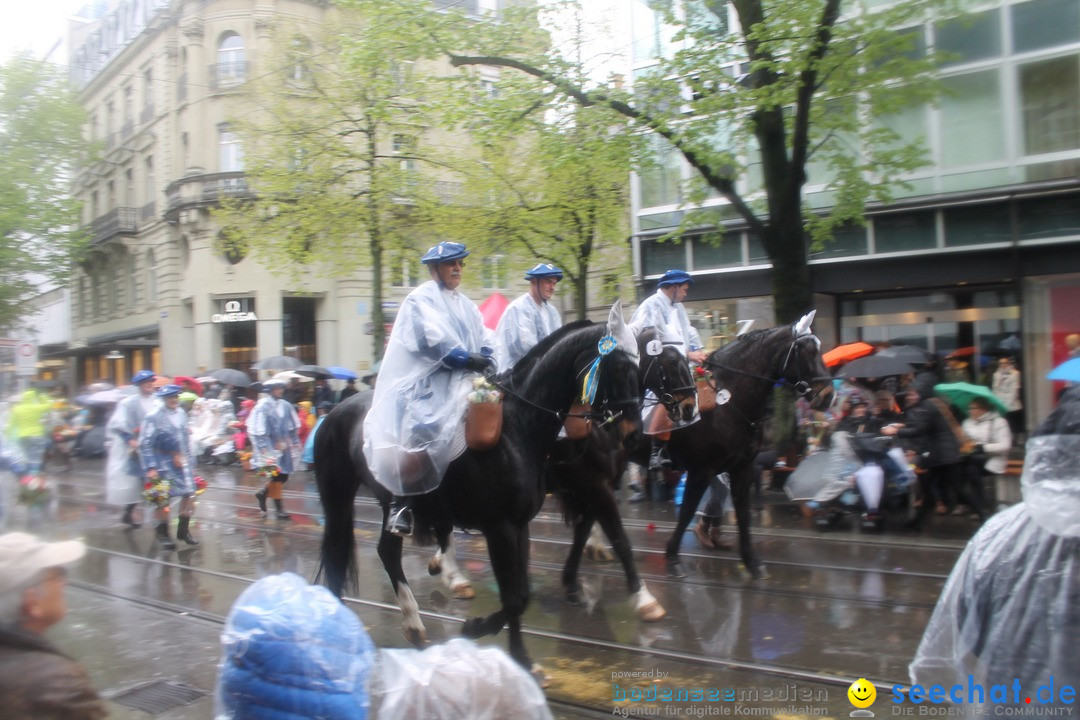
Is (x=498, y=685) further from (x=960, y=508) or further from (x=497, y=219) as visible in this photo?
(x=497, y=219)

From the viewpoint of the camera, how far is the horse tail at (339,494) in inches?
256

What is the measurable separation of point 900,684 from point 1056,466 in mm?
2588

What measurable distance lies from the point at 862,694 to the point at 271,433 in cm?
967

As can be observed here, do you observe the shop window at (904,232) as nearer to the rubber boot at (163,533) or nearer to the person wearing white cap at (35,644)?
the rubber boot at (163,533)

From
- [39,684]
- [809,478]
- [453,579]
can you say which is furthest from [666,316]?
[39,684]

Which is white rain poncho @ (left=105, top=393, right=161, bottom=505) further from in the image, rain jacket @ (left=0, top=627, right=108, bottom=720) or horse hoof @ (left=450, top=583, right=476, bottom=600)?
rain jacket @ (left=0, top=627, right=108, bottom=720)

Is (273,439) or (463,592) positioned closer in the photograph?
(463,592)

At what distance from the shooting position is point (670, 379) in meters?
6.59

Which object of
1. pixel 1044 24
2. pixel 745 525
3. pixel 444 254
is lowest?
pixel 745 525

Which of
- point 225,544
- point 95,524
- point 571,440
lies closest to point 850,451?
point 571,440

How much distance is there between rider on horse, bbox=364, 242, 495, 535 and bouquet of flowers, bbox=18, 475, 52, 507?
872cm

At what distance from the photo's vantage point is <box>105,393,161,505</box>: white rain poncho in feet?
Result: 36.7

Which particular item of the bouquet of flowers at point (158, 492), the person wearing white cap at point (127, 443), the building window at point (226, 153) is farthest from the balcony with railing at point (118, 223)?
the bouquet of flowers at point (158, 492)

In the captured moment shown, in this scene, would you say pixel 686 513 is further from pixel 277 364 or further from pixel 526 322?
pixel 277 364
